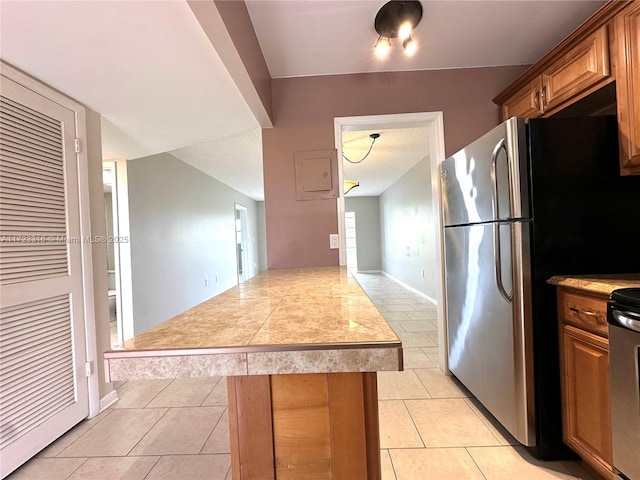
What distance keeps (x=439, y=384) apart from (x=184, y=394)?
1.88m

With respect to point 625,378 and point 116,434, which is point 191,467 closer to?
point 116,434

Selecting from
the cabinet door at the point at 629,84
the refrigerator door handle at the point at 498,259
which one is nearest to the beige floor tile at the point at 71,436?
the refrigerator door handle at the point at 498,259

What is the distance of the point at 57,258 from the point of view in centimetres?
175

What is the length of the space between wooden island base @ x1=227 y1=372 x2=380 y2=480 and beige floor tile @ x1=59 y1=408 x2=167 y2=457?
4.75ft

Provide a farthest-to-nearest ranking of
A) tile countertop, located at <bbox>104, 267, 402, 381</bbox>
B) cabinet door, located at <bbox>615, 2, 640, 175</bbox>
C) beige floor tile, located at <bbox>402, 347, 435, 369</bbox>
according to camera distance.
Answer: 1. beige floor tile, located at <bbox>402, 347, 435, 369</bbox>
2. cabinet door, located at <bbox>615, 2, 640, 175</bbox>
3. tile countertop, located at <bbox>104, 267, 402, 381</bbox>

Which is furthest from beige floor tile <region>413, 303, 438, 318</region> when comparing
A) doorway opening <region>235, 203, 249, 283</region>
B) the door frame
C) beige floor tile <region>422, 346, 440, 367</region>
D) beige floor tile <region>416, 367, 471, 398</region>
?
doorway opening <region>235, 203, 249, 283</region>

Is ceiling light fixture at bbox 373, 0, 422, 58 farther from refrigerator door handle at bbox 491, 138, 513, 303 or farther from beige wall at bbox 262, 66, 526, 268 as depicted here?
refrigerator door handle at bbox 491, 138, 513, 303

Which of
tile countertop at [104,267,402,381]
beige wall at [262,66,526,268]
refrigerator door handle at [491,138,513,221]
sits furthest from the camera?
beige wall at [262,66,526,268]

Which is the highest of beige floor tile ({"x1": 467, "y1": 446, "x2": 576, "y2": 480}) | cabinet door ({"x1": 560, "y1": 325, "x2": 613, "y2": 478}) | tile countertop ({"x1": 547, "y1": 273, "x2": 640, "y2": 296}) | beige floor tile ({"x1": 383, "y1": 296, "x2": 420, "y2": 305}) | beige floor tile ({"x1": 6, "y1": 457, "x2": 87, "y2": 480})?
tile countertop ({"x1": 547, "y1": 273, "x2": 640, "y2": 296})

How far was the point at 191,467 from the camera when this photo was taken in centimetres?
150

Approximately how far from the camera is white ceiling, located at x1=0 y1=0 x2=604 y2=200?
120cm

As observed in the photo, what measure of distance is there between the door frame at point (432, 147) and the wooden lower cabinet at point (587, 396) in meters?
0.92

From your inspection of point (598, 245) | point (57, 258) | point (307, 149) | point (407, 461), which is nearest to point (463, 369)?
point (407, 461)

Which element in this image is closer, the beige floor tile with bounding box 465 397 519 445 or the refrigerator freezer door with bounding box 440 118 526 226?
the refrigerator freezer door with bounding box 440 118 526 226
